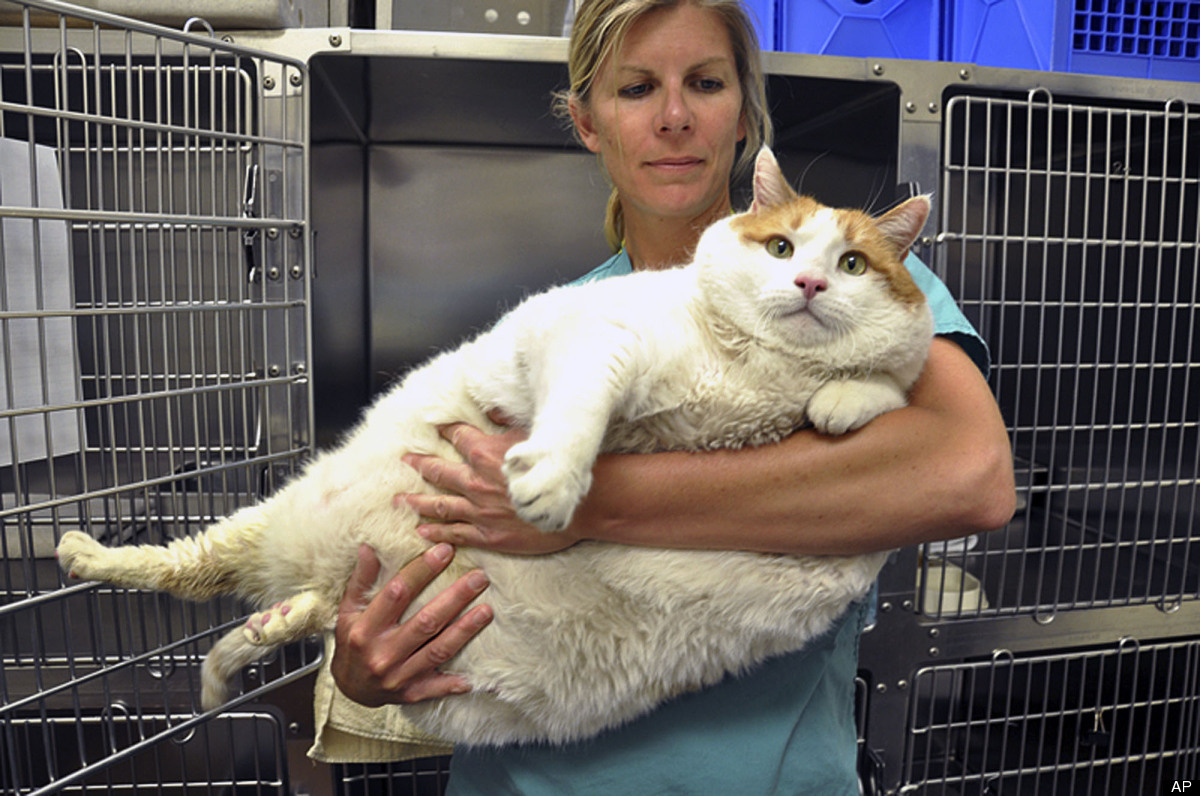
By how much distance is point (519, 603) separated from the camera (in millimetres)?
799

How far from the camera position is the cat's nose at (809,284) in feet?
2.50

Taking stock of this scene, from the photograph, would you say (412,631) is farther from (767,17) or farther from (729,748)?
(767,17)

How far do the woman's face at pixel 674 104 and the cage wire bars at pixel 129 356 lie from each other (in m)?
0.45

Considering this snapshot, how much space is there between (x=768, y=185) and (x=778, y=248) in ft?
0.31

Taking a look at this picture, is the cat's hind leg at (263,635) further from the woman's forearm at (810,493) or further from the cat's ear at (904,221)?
the cat's ear at (904,221)

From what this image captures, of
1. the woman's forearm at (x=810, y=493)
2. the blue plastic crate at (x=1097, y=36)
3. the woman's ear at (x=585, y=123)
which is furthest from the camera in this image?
the blue plastic crate at (x=1097, y=36)

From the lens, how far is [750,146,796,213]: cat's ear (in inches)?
34.0

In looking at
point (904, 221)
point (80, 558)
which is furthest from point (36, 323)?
point (904, 221)

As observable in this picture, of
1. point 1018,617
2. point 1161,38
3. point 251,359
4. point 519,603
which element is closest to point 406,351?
point 251,359

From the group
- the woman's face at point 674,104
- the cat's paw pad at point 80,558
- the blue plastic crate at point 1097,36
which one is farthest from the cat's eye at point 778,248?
the blue plastic crate at point 1097,36

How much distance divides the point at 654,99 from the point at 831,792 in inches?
37.0

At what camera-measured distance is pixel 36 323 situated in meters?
0.83

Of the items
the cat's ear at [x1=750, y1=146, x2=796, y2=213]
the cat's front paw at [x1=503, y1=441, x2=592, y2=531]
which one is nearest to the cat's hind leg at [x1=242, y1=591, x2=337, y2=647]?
the cat's front paw at [x1=503, y1=441, x2=592, y2=531]

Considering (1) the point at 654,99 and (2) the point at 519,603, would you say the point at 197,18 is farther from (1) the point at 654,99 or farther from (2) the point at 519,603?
(2) the point at 519,603
